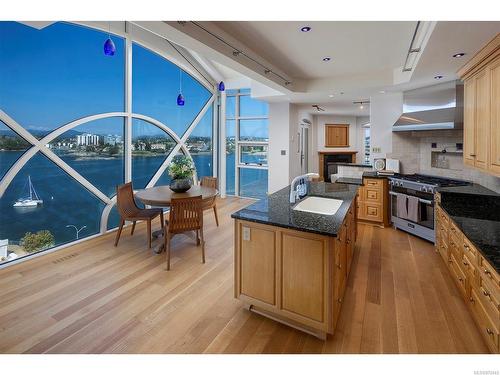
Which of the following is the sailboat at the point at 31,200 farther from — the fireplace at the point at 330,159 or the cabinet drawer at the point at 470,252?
the fireplace at the point at 330,159

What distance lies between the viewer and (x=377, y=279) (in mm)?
3004

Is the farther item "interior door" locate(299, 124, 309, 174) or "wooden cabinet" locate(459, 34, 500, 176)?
"interior door" locate(299, 124, 309, 174)

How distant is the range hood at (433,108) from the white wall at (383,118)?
0.30 m

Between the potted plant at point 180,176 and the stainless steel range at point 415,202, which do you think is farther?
the potted plant at point 180,176

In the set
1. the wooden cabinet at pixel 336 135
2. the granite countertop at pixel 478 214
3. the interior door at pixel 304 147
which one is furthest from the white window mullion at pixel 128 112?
the wooden cabinet at pixel 336 135

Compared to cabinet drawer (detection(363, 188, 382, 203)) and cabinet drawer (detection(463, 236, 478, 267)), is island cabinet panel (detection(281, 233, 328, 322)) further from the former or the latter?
cabinet drawer (detection(363, 188, 382, 203))

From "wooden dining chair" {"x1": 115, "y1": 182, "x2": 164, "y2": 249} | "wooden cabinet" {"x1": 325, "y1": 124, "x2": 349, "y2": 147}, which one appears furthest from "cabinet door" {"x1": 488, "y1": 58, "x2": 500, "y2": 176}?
"wooden cabinet" {"x1": 325, "y1": 124, "x2": 349, "y2": 147}

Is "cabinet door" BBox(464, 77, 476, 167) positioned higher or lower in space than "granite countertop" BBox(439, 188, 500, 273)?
higher

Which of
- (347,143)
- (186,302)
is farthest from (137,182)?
(347,143)

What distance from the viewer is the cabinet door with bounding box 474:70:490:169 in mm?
2648

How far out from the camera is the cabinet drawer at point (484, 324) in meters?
1.80

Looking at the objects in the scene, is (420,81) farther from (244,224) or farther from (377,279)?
(244,224)

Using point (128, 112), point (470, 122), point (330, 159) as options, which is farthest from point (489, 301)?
point (330, 159)

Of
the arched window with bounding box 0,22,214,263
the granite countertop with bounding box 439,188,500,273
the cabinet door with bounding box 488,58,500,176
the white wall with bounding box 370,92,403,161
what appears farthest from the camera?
the white wall with bounding box 370,92,403,161
